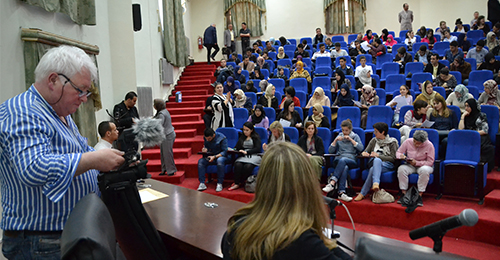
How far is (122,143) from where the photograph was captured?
159cm

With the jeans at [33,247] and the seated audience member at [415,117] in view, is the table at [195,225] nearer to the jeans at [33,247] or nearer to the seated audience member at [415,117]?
the jeans at [33,247]

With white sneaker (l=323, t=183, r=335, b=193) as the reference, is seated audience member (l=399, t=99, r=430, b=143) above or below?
above

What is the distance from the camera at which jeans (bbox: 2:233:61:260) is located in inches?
48.5

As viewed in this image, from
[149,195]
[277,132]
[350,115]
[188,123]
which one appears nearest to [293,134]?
[277,132]

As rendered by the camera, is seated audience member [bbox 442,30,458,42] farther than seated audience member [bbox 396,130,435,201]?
Yes

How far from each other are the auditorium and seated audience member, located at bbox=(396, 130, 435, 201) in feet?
0.06

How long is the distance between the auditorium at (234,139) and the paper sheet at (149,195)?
1 centimetres

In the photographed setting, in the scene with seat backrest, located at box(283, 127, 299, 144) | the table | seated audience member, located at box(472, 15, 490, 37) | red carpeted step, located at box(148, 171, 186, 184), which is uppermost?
seated audience member, located at box(472, 15, 490, 37)

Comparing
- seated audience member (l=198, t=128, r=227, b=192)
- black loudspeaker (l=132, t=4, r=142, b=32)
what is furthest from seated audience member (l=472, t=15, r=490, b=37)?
black loudspeaker (l=132, t=4, r=142, b=32)

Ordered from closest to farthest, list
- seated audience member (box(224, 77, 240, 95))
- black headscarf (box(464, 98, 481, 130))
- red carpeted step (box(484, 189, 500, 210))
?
1. red carpeted step (box(484, 189, 500, 210))
2. black headscarf (box(464, 98, 481, 130))
3. seated audience member (box(224, 77, 240, 95))

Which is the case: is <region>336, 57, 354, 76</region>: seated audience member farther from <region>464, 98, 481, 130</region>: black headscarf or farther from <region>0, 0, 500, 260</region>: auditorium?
<region>464, 98, 481, 130</region>: black headscarf

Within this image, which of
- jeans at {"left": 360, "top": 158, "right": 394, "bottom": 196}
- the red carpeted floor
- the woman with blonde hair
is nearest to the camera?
the woman with blonde hair

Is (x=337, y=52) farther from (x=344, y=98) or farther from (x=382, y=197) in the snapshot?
(x=382, y=197)

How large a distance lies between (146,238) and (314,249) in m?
0.82
